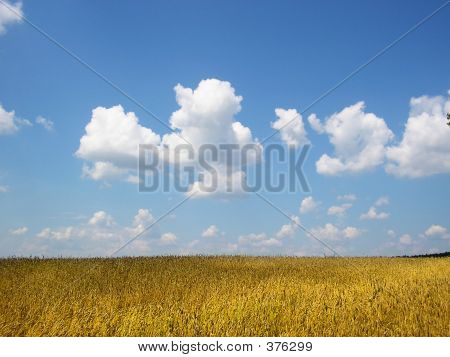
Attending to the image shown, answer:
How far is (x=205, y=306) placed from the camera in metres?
8.88

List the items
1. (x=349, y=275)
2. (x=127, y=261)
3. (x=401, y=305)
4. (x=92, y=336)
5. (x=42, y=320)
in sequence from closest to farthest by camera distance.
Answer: (x=92, y=336)
(x=42, y=320)
(x=401, y=305)
(x=349, y=275)
(x=127, y=261)

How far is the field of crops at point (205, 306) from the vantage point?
23.5ft

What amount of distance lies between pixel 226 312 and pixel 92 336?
2.32 meters

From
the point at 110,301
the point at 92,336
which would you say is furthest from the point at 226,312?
the point at 110,301

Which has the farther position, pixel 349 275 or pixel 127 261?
pixel 127 261

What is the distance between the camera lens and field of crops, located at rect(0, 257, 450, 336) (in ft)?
23.5

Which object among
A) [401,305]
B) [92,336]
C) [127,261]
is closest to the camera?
[92,336]

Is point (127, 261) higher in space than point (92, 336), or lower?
higher

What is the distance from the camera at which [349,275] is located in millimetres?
15539

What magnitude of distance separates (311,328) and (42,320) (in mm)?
4503
